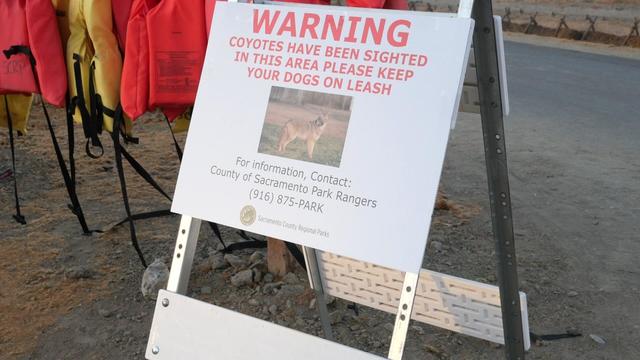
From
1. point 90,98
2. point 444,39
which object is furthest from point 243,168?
point 90,98

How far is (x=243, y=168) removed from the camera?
1936 mm

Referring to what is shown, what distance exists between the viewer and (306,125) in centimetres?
185

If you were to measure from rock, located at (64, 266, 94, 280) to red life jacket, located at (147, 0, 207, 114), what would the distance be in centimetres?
131

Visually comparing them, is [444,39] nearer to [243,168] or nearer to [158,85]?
[243,168]

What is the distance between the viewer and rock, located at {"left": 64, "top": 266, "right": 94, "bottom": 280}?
3699 millimetres

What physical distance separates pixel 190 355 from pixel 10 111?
244cm

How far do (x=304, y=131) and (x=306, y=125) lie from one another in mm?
21

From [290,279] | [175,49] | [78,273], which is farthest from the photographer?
[78,273]

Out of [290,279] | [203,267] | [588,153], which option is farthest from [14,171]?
[588,153]

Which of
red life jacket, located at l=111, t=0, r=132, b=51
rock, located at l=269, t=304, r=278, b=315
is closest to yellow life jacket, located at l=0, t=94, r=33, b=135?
red life jacket, located at l=111, t=0, r=132, b=51

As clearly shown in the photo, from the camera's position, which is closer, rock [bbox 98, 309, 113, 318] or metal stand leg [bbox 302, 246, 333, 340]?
metal stand leg [bbox 302, 246, 333, 340]

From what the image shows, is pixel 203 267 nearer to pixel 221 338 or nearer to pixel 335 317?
pixel 335 317

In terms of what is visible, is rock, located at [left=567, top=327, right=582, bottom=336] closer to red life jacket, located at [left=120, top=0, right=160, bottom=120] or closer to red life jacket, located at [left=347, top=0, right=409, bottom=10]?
red life jacket, located at [left=347, top=0, right=409, bottom=10]

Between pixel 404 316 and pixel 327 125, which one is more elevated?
pixel 327 125
